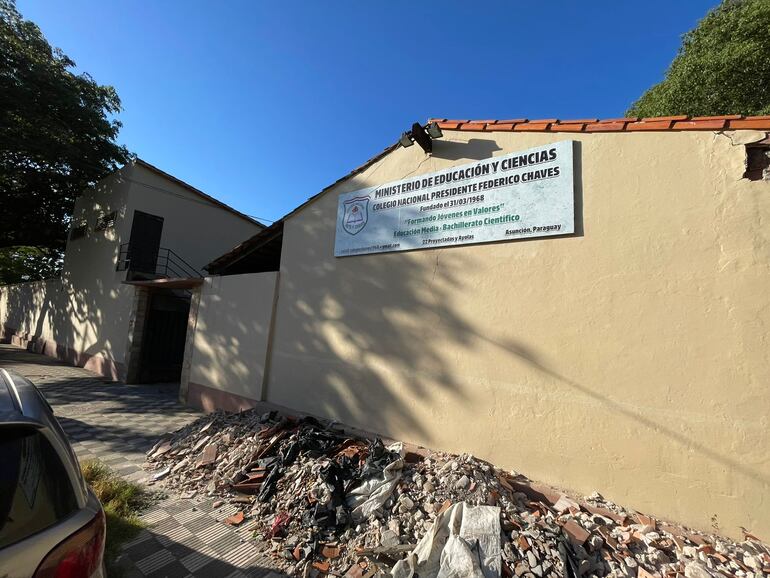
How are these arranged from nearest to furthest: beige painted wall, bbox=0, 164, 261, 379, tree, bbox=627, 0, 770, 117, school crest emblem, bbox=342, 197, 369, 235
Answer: school crest emblem, bbox=342, 197, 369, 235 < tree, bbox=627, 0, 770, 117 < beige painted wall, bbox=0, 164, 261, 379

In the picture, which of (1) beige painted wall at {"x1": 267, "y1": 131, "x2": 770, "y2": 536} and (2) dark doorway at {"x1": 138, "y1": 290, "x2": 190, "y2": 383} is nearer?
(1) beige painted wall at {"x1": 267, "y1": 131, "x2": 770, "y2": 536}

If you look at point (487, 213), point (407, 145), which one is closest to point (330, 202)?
point (407, 145)

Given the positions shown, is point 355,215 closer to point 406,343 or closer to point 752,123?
point 406,343

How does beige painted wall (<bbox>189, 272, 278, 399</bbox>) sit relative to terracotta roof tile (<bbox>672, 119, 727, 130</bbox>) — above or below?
below

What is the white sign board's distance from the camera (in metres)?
4.12

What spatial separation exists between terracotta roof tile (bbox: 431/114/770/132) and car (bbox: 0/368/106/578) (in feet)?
16.9

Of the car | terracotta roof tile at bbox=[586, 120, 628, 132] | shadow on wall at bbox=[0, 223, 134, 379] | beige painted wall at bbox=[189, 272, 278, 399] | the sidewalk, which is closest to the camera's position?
the car

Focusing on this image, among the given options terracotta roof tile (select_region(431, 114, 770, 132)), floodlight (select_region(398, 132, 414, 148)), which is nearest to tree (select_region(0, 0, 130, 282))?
floodlight (select_region(398, 132, 414, 148))

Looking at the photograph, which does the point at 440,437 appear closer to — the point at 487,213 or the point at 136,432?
the point at 487,213

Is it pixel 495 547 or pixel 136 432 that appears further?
pixel 136 432

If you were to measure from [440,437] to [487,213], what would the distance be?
9.87ft

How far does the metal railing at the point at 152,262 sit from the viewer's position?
11367mm

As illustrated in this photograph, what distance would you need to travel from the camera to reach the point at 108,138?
1294cm

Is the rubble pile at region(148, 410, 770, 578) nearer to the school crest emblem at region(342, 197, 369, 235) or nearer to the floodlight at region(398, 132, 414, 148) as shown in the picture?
the school crest emblem at region(342, 197, 369, 235)
